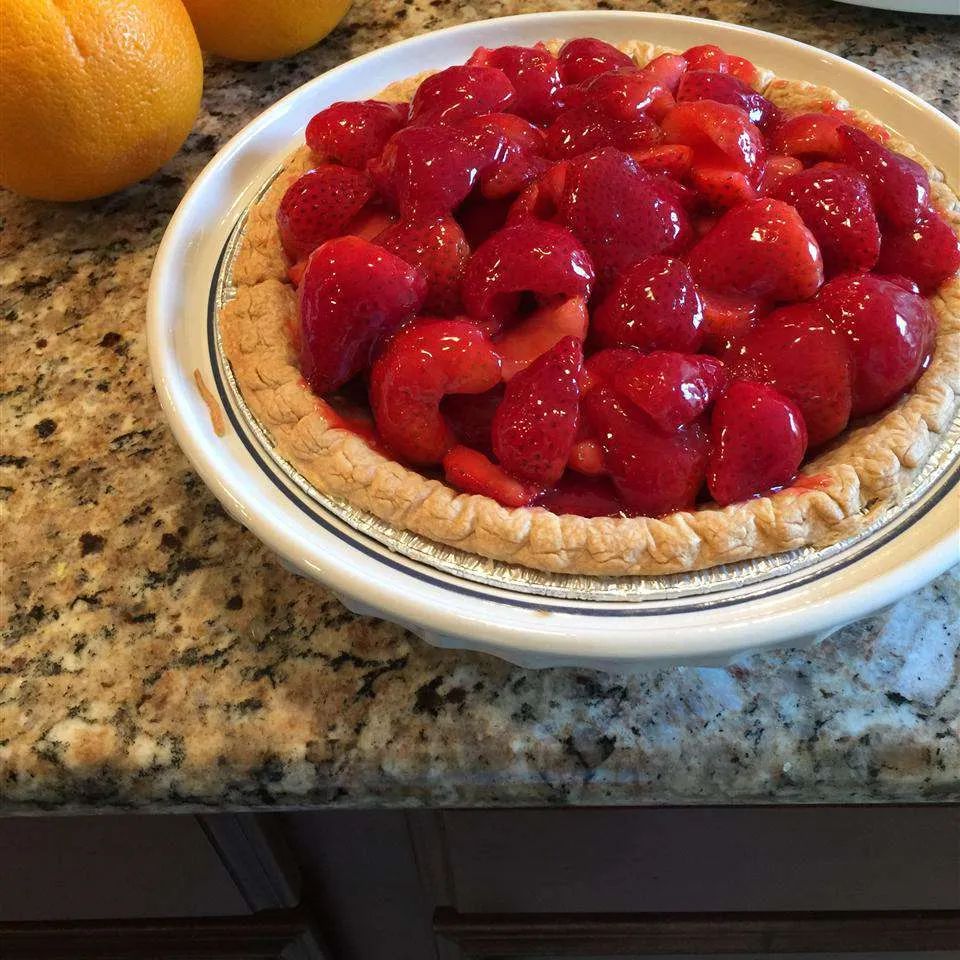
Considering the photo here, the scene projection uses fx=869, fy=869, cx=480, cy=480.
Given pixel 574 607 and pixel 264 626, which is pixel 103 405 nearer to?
pixel 264 626

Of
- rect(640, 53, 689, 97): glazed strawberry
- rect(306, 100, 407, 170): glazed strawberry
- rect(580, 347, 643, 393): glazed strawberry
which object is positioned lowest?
rect(580, 347, 643, 393): glazed strawberry

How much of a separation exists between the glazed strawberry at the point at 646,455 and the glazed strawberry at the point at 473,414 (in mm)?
103

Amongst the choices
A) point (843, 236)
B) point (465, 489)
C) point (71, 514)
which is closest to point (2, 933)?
point (71, 514)

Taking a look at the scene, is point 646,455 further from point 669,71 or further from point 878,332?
point 669,71

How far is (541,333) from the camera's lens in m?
0.92

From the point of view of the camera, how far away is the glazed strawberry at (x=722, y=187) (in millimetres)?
979

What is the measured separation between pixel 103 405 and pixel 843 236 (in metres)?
0.91

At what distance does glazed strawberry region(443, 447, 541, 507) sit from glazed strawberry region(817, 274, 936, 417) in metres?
0.36

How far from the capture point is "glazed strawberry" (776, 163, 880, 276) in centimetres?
94

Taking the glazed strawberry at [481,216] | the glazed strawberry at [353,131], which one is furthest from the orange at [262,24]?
the glazed strawberry at [481,216]

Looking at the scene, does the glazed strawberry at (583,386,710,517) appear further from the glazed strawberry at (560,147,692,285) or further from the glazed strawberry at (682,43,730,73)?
the glazed strawberry at (682,43,730,73)

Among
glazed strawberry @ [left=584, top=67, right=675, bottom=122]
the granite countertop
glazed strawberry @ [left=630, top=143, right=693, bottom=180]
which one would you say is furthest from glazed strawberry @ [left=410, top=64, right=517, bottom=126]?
the granite countertop

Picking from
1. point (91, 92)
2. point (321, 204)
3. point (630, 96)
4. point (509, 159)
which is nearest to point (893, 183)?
point (630, 96)

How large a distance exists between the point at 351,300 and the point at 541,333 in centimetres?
20
